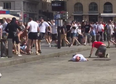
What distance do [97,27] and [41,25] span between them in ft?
39.0

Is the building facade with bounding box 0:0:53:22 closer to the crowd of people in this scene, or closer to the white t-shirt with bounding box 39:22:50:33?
the crowd of people

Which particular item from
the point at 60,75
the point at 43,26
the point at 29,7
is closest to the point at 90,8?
the point at 29,7

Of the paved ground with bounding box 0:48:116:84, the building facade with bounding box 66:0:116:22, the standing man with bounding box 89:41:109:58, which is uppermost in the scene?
the building facade with bounding box 66:0:116:22

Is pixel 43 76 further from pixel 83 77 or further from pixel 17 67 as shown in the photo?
pixel 17 67

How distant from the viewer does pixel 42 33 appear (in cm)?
2716

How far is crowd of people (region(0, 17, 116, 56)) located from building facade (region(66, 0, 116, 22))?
170ft

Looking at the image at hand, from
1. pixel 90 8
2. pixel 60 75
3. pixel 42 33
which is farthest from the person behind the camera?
pixel 90 8

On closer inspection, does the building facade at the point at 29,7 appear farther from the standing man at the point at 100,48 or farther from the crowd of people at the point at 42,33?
the standing man at the point at 100,48

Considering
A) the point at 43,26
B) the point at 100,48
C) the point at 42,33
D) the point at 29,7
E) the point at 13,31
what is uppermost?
the point at 29,7

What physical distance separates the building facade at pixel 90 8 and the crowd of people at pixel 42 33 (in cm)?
5191

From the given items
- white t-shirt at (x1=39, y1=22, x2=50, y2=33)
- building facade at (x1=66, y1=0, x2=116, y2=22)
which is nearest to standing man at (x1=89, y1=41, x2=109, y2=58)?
white t-shirt at (x1=39, y1=22, x2=50, y2=33)

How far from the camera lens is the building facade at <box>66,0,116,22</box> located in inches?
3590

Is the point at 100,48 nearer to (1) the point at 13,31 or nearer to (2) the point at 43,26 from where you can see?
(1) the point at 13,31

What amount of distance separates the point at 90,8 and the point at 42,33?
2605 inches
